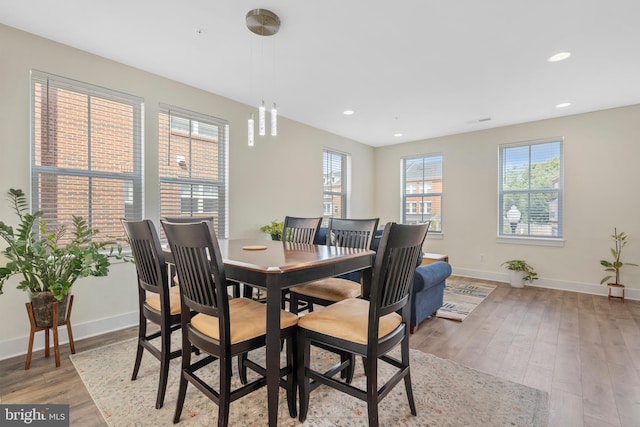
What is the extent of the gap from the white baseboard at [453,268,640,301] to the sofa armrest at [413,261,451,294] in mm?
2463

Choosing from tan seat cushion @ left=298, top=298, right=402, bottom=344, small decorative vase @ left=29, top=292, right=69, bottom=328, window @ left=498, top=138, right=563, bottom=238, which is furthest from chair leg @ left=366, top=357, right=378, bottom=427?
window @ left=498, top=138, right=563, bottom=238

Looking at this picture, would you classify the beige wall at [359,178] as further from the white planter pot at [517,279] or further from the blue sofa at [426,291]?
the blue sofa at [426,291]

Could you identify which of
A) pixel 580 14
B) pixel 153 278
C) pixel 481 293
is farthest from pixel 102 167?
pixel 481 293

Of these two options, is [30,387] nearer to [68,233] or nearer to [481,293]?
[68,233]

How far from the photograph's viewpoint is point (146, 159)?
3.21 m

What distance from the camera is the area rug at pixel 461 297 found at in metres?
3.55

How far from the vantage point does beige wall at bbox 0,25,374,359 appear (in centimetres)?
245

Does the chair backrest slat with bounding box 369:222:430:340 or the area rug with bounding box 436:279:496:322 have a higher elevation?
the chair backrest slat with bounding box 369:222:430:340

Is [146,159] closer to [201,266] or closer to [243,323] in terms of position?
[201,266]

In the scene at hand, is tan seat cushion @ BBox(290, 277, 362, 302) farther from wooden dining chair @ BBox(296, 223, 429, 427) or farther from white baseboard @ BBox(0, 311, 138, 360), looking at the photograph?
white baseboard @ BBox(0, 311, 138, 360)

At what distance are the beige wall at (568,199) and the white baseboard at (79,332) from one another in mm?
5086

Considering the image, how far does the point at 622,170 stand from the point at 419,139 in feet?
9.90

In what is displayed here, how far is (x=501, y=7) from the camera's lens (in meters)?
2.18

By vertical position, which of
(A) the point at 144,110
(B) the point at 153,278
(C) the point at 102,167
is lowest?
(B) the point at 153,278
